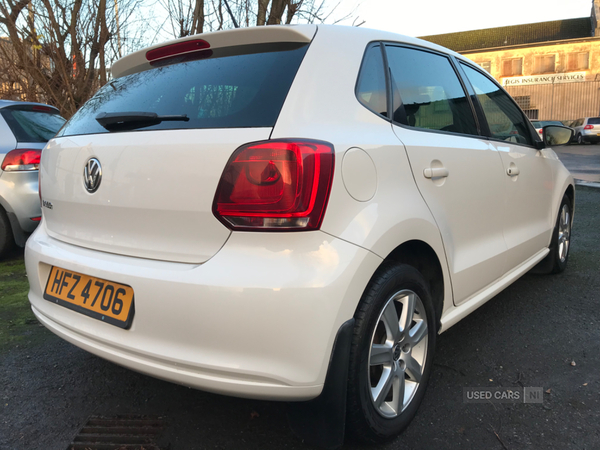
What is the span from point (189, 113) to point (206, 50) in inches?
15.7

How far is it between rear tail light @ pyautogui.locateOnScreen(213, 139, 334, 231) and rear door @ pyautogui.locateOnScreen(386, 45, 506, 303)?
55cm

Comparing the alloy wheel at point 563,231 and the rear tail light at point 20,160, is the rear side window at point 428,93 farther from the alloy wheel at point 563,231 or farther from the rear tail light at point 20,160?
the rear tail light at point 20,160

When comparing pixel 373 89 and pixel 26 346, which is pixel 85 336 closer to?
pixel 26 346

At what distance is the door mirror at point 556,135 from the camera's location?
3.69 meters

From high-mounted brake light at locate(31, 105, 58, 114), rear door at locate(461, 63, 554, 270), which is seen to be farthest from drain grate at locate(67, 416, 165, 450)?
high-mounted brake light at locate(31, 105, 58, 114)

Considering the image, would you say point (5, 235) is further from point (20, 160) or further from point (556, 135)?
point (556, 135)

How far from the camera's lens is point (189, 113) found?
1.75m

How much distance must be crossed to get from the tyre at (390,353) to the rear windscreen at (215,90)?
70 centimetres

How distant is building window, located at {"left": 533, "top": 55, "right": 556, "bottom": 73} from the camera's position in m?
35.8

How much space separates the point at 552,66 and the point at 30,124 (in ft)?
128

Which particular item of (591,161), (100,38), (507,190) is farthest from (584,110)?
(507,190)

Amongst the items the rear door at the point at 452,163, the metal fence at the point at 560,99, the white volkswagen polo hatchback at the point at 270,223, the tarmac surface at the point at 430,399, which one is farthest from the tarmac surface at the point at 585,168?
the metal fence at the point at 560,99

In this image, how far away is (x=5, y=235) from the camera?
4.28 m

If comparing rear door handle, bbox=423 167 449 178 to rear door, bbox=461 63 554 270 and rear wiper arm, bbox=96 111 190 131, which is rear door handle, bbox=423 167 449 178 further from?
rear wiper arm, bbox=96 111 190 131
